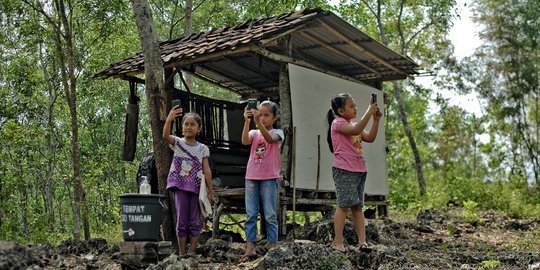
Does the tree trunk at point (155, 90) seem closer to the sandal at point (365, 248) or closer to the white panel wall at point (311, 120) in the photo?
the sandal at point (365, 248)

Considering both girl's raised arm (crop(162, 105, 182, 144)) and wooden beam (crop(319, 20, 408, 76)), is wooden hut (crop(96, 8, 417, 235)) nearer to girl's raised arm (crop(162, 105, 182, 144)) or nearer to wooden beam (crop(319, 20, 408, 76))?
wooden beam (crop(319, 20, 408, 76))

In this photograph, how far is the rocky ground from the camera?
5.04 m

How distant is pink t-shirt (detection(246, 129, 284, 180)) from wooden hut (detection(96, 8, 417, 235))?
1.86 metres

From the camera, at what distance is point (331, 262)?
512 cm

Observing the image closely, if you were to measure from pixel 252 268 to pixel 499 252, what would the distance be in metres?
3.96

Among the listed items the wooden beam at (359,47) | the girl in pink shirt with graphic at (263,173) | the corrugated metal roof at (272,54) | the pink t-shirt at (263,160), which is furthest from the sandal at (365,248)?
the wooden beam at (359,47)

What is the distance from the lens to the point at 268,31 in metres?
7.82

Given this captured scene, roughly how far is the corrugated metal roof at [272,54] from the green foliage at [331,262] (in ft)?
11.1

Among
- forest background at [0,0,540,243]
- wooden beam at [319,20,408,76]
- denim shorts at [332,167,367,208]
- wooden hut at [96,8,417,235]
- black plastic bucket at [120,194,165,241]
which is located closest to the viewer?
black plastic bucket at [120,194,165,241]

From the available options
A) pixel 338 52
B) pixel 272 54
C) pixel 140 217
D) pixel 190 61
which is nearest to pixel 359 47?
pixel 338 52

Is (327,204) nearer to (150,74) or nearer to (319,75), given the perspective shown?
(319,75)

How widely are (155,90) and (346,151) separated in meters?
2.32

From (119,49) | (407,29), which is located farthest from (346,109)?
(407,29)

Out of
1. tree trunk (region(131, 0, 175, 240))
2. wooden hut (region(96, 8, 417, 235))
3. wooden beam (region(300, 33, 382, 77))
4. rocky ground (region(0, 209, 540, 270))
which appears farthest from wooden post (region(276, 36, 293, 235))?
tree trunk (region(131, 0, 175, 240))
